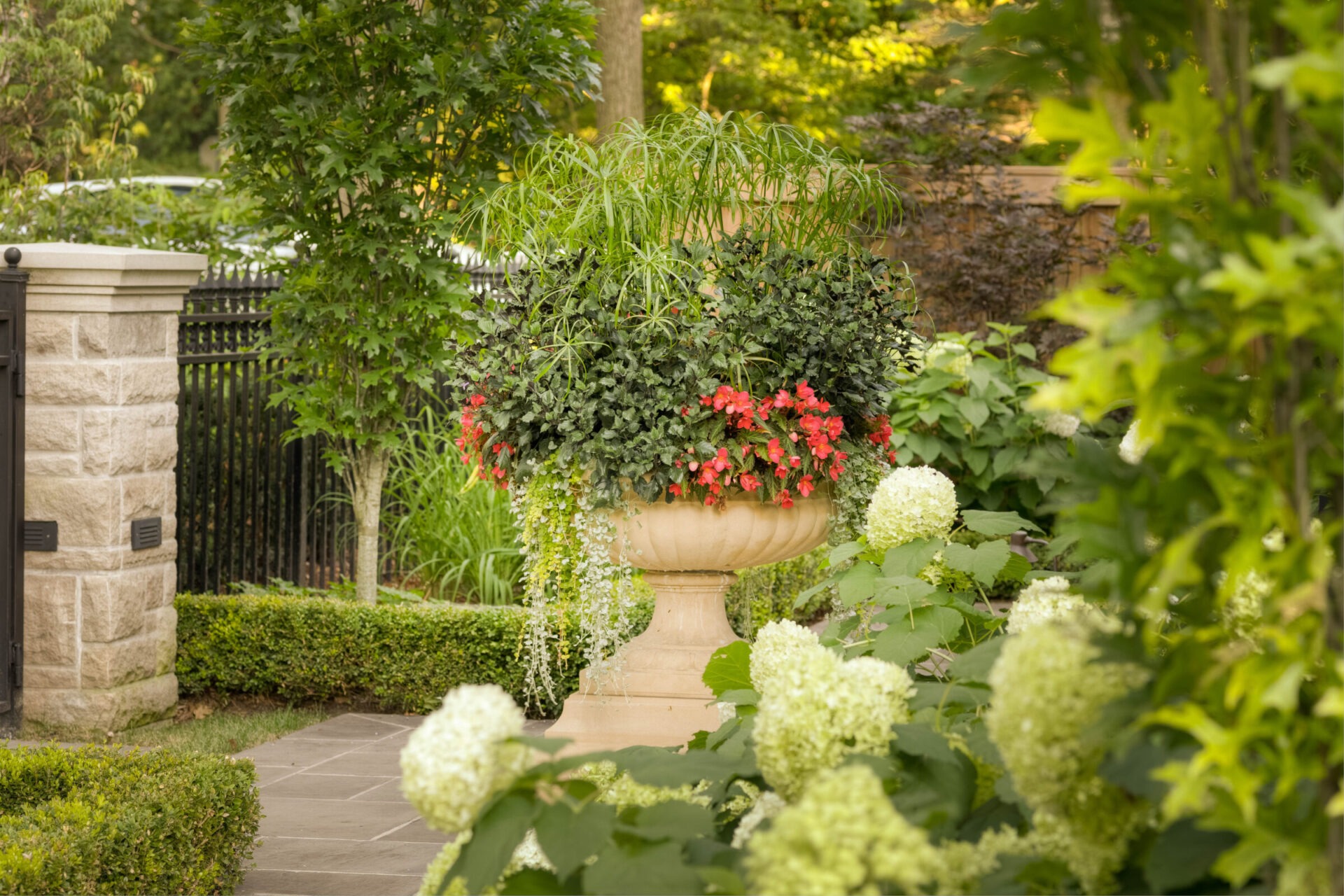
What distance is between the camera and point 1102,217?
9055 millimetres

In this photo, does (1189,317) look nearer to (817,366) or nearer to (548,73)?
(817,366)

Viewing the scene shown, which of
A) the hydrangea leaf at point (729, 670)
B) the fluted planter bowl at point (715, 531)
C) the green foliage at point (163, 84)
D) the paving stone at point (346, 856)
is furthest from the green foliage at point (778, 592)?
the green foliage at point (163, 84)

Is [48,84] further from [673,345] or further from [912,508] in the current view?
[912,508]

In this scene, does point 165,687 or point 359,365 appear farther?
point 359,365

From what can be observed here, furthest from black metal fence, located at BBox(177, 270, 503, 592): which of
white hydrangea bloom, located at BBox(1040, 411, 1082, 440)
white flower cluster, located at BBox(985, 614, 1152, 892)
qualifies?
white flower cluster, located at BBox(985, 614, 1152, 892)

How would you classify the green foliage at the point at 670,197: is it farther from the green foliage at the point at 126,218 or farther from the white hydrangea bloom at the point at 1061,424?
the green foliage at the point at 126,218

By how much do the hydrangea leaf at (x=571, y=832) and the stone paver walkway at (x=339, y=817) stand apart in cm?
219

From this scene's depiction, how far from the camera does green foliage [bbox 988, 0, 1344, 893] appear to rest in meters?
0.94

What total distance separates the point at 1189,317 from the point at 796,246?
3.06m

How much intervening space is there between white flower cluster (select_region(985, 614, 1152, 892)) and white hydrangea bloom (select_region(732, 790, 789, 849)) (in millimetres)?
361

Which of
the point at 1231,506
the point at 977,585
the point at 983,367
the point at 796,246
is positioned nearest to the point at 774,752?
the point at 1231,506

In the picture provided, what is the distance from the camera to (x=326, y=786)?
441cm

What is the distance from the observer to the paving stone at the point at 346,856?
3.58 meters

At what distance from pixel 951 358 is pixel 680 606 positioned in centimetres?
315
